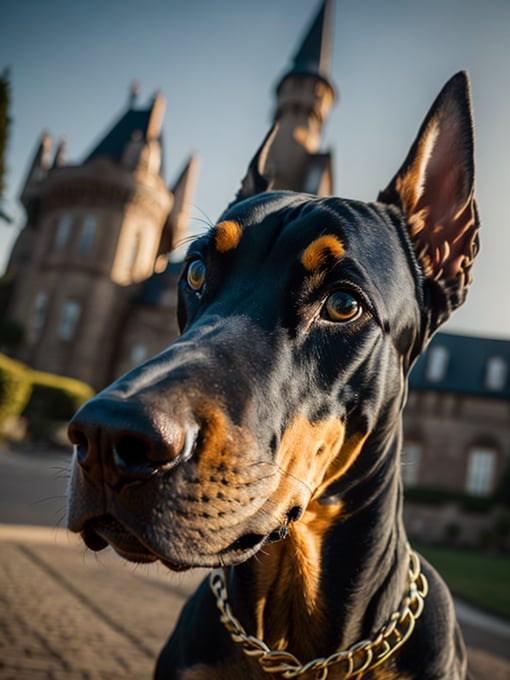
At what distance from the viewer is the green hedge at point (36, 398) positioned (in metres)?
18.8

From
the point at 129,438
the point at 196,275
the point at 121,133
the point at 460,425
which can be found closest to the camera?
the point at 129,438

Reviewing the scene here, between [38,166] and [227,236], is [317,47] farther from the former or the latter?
[227,236]

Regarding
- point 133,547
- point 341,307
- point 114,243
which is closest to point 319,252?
point 341,307

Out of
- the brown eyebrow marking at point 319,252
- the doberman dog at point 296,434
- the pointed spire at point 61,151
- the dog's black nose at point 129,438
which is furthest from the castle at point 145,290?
the dog's black nose at point 129,438

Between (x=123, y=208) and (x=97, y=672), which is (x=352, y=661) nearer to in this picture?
(x=97, y=672)

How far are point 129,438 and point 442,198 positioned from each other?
1.80 metres

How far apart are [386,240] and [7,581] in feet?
17.1

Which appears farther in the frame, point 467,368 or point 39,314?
point 39,314

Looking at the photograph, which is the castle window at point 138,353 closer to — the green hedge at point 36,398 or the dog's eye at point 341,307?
the green hedge at point 36,398

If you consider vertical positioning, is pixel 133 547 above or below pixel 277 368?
below

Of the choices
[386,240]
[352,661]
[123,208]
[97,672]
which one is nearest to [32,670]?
[97,672]

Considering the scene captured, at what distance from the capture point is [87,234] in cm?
3222

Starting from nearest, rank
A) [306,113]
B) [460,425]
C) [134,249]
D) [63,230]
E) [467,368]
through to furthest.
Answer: [460,425] → [467,368] → [63,230] → [134,249] → [306,113]

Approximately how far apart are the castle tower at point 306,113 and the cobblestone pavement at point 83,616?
94.2 feet
